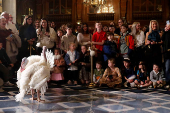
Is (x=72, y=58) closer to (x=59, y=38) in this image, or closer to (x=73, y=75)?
(x=73, y=75)

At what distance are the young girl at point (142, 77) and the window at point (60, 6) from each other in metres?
Answer: 11.3

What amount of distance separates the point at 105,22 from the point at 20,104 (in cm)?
1277

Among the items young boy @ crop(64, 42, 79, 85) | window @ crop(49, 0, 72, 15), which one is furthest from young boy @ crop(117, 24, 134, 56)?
window @ crop(49, 0, 72, 15)

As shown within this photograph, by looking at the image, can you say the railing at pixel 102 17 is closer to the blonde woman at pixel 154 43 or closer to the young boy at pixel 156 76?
the blonde woman at pixel 154 43

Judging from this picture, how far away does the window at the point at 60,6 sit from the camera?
17231 millimetres

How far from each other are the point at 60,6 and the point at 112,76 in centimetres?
1176

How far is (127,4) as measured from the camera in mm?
16219

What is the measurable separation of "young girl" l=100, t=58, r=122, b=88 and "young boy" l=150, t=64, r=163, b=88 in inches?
36.0

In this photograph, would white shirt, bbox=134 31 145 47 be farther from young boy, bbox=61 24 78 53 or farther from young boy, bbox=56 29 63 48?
young boy, bbox=56 29 63 48

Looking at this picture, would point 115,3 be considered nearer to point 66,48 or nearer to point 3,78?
point 66,48

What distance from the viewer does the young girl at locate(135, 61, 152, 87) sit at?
657cm

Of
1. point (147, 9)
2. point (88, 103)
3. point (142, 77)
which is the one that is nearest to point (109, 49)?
point (142, 77)

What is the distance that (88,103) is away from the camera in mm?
4352

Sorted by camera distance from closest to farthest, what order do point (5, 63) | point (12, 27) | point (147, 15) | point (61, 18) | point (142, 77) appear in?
point (5, 63) < point (142, 77) < point (12, 27) < point (147, 15) < point (61, 18)
